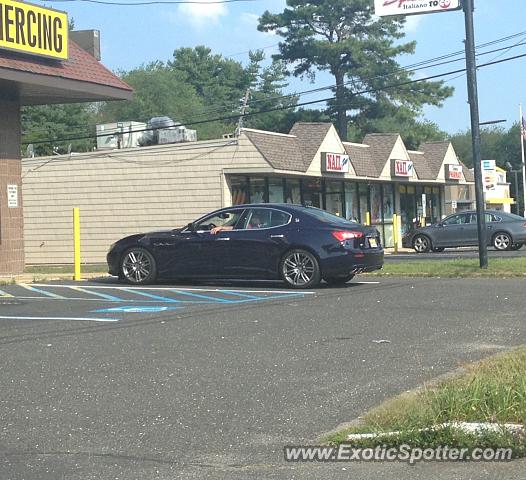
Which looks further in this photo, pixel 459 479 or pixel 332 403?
pixel 332 403

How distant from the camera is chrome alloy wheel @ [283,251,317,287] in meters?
15.6

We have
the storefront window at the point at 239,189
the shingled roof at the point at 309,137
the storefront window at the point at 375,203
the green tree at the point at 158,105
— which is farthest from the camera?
the green tree at the point at 158,105

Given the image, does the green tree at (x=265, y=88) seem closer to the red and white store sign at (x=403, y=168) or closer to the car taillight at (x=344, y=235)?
the red and white store sign at (x=403, y=168)

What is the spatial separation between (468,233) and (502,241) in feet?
4.23

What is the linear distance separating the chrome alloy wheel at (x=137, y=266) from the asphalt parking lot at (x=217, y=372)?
2.42 meters

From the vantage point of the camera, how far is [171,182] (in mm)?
31094

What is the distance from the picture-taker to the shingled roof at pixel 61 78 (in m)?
17.6

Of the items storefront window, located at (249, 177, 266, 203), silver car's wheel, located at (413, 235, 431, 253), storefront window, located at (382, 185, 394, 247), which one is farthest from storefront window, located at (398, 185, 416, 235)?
storefront window, located at (249, 177, 266, 203)

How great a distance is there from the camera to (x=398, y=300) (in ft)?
43.4

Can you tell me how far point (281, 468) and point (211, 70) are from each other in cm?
8752

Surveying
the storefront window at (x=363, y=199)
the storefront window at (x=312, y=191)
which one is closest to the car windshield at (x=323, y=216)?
the storefront window at (x=312, y=191)

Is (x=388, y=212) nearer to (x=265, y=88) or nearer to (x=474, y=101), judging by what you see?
(x=474, y=101)

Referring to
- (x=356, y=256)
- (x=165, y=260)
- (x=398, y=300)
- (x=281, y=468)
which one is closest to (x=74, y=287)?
(x=165, y=260)

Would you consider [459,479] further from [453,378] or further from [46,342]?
[46,342]
